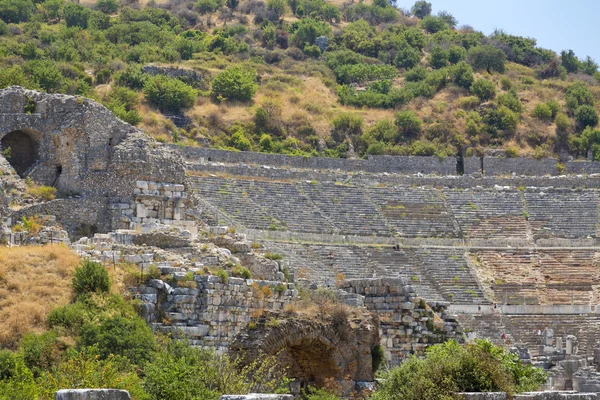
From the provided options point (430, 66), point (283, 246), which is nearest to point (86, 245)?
point (283, 246)

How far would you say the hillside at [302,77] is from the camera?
8288 cm

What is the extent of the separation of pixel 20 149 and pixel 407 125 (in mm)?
60591

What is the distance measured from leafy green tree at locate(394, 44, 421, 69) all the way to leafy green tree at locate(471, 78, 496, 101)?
40.8ft

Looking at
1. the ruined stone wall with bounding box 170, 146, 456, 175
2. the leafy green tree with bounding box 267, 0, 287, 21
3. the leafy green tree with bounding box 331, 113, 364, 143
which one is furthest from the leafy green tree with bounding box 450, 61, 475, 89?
the leafy green tree with bounding box 267, 0, 287, 21

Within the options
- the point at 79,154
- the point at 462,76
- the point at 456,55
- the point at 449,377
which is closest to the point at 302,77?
the point at 462,76

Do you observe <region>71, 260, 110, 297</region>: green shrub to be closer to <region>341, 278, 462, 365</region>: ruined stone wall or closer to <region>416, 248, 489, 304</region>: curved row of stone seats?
<region>341, 278, 462, 365</region>: ruined stone wall

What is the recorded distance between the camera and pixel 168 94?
82.2 meters

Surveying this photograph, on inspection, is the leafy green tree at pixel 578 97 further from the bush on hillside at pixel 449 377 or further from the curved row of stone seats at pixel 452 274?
the bush on hillside at pixel 449 377

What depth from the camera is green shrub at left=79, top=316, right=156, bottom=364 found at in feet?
66.5

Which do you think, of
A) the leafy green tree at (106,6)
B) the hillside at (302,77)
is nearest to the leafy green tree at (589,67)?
the hillside at (302,77)

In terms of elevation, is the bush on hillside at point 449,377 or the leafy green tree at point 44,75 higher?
the leafy green tree at point 44,75

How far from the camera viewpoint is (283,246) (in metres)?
56.3

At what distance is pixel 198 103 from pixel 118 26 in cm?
1894

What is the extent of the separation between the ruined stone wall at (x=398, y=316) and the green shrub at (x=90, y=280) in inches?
281
